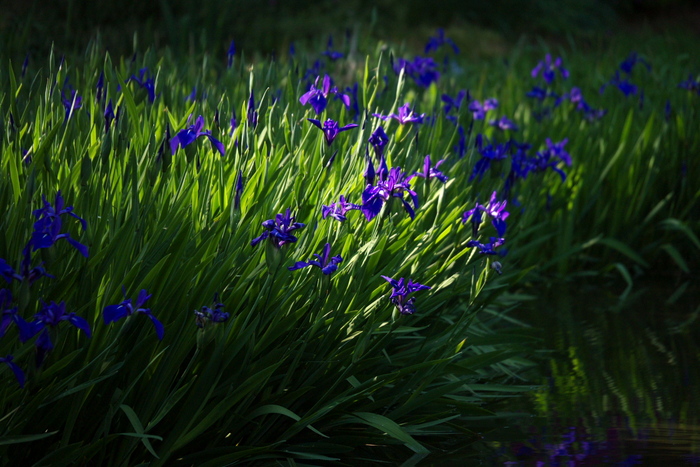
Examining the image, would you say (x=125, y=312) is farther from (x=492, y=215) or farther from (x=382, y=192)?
(x=492, y=215)

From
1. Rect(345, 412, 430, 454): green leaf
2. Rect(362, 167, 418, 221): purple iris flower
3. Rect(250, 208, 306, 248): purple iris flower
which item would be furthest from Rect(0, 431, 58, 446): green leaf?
Rect(362, 167, 418, 221): purple iris flower

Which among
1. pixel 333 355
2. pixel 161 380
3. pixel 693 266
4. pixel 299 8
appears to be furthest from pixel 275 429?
pixel 299 8

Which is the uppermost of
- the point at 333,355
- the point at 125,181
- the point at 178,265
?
the point at 125,181

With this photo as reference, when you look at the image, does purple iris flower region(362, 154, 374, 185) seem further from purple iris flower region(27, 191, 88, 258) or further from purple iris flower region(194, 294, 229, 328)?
purple iris flower region(27, 191, 88, 258)

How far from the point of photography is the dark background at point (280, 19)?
489 cm

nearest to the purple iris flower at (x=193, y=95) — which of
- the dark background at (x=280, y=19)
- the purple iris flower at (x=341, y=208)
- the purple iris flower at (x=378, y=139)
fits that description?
the dark background at (x=280, y=19)

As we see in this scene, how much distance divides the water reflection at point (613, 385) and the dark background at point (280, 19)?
153cm

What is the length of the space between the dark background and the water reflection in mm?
1525

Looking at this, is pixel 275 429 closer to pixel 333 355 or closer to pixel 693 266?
pixel 333 355

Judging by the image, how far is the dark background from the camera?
4895mm

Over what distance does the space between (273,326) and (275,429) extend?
250 mm

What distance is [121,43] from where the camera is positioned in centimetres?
553

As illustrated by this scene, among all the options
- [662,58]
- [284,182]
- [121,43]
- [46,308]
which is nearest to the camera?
[46,308]

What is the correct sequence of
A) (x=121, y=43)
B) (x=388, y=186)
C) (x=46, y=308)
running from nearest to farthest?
1. (x=46, y=308)
2. (x=388, y=186)
3. (x=121, y=43)
